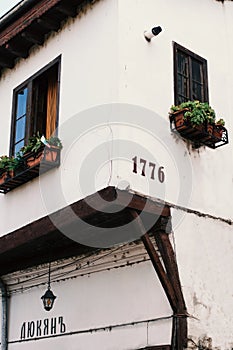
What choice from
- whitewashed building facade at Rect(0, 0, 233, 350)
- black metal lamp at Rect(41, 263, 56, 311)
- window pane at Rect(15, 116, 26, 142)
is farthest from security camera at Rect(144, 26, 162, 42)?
black metal lamp at Rect(41, 263, 56, 311)

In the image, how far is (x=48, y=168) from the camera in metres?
9.11

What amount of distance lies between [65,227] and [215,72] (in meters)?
3.55

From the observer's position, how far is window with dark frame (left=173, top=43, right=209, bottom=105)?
9.33 meters

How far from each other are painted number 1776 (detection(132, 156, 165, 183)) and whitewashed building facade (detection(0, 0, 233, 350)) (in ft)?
0.05

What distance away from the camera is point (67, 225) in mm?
8492

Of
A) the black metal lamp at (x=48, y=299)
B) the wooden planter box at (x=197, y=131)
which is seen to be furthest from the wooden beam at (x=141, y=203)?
the black metal lamp at (x=48, y=299)

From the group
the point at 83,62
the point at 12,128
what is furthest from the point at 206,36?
the point at 12,128

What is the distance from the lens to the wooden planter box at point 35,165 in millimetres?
9016

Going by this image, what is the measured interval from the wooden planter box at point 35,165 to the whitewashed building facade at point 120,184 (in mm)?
34

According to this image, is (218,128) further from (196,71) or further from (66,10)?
(66,10)

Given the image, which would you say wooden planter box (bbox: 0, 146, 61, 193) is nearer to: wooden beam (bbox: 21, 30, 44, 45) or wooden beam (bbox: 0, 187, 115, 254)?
wooden beam (bbox: 0, 187, 115, 254)

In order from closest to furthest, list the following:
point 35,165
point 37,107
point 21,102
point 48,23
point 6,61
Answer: point 35,165 → point 48,23 → point 37,107 → point 21,102 → point 6,61

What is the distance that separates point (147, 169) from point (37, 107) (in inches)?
107

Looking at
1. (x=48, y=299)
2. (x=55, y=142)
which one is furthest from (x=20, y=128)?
(x=48, y=299)
